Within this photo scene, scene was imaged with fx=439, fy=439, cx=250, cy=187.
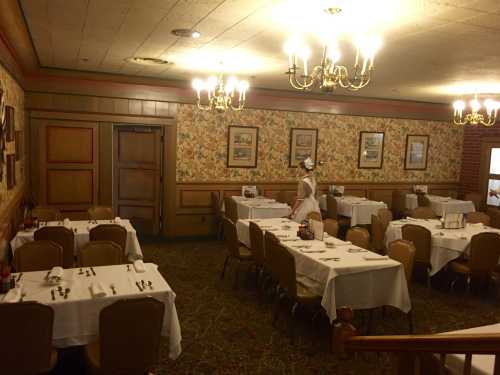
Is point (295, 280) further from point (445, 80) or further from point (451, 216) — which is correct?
point (445, 80)

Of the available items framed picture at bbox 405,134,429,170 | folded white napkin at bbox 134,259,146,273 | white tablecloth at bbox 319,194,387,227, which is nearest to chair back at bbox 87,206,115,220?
folded white napkin at bbox 134,259,146,273

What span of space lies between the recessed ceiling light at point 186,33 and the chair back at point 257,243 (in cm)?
237

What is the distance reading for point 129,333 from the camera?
283cm

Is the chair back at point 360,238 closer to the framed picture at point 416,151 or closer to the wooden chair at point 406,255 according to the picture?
the wooden chair at point 406,255

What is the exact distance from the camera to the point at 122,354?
9.38ft

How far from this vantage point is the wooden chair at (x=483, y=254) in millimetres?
5469

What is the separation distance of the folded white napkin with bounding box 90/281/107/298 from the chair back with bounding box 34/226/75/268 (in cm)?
170

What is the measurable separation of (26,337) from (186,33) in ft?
10.8

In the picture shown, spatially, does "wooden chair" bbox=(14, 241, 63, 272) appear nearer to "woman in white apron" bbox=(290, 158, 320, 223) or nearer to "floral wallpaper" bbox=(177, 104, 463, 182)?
"woman in white apron" bbox=(290, 158, 320, 223)

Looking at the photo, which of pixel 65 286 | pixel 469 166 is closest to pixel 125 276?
pixel 65 286

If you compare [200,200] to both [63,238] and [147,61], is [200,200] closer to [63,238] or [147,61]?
[147,61]

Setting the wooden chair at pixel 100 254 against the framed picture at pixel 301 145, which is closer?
the wooden chair at pixel 100 254

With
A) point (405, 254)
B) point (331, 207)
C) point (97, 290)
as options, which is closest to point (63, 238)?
point (97, 290)

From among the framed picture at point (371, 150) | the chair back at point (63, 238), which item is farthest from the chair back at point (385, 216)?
the chair back at point (63, 238)
